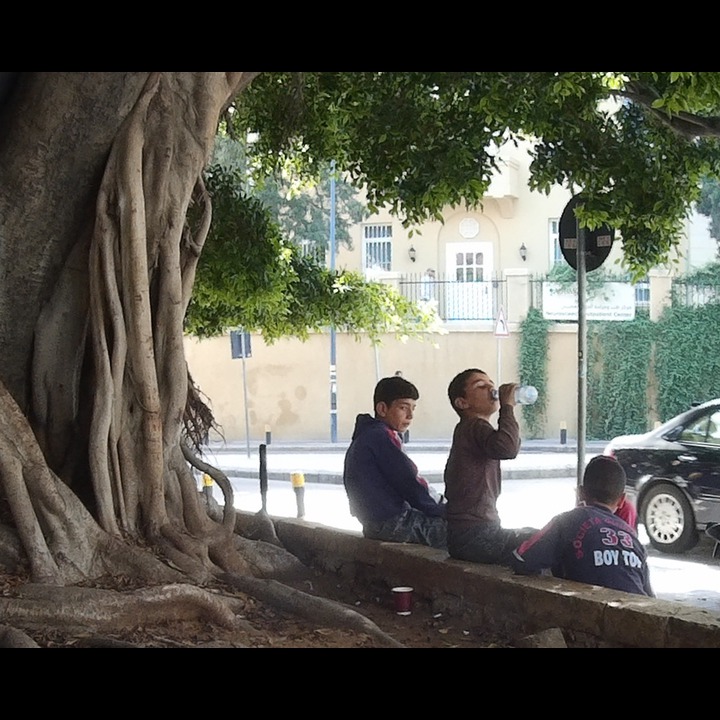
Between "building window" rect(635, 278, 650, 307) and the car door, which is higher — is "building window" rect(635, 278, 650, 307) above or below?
above

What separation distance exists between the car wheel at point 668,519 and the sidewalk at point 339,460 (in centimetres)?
612

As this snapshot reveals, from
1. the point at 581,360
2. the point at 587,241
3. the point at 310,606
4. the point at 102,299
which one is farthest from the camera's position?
the point at 587,241

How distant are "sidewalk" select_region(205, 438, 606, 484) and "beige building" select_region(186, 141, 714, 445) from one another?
1.09 meters

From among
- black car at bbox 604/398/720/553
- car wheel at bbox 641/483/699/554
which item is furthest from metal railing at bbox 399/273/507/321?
car wheel at bbox 641/483/699/554

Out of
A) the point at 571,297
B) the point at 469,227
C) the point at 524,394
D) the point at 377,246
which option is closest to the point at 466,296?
the point at 571,297

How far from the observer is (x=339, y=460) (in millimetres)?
23547

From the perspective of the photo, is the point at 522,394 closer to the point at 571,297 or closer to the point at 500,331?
the point at 500,331

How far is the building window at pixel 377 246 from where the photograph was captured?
32062mm

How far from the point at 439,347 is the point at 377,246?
5.68 meters

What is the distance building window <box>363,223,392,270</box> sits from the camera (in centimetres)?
3206

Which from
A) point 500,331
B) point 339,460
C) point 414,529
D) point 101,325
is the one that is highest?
point 500,331

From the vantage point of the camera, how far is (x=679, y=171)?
29.1ft

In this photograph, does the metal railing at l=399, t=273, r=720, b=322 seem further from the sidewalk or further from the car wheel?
the car wheel

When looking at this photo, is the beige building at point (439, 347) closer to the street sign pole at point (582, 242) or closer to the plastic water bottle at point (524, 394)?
the street sign pole at point (582, 242)
